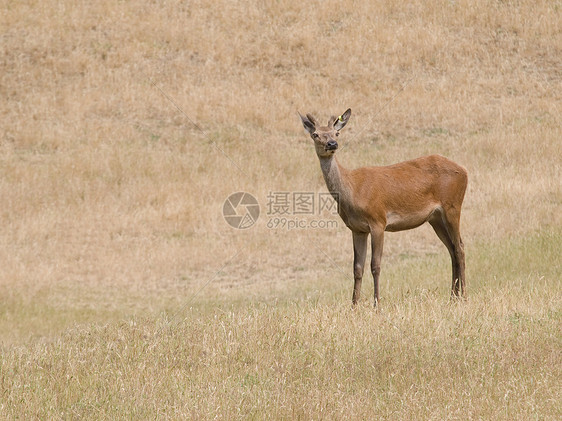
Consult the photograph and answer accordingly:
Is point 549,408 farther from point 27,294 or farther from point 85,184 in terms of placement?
point 85,184

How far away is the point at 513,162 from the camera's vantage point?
22.3 metres

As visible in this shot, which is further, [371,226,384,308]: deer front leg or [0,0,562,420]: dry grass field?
[371,226,384,308]: deer front leg

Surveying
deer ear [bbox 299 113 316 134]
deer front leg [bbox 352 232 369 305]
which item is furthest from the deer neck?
deer front leg [bbox 352 232 369 305]

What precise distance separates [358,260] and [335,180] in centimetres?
127

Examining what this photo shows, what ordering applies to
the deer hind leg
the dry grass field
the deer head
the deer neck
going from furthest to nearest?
the deer hind leg
the deer neck
the deer head
the dry grass field

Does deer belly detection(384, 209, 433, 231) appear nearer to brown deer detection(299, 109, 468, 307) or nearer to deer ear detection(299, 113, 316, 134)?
brown deer detection(299, 109, 468, 307)

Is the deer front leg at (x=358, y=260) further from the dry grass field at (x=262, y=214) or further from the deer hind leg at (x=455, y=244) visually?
the deer hind leg at (x=455, y=244)

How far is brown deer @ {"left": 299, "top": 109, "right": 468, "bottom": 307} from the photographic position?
37.3ft

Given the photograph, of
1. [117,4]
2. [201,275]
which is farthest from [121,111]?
[201,275]
